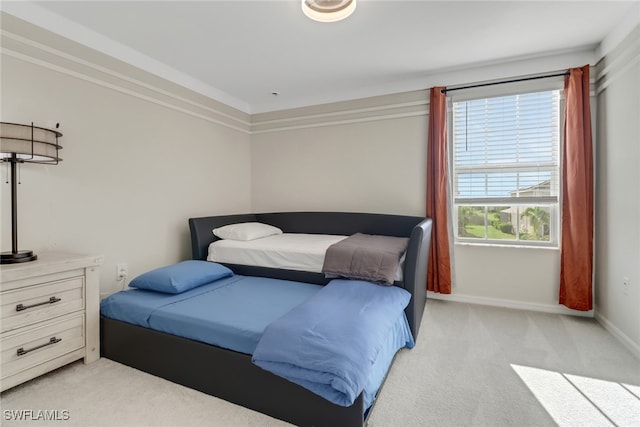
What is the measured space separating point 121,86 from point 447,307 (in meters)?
3.60

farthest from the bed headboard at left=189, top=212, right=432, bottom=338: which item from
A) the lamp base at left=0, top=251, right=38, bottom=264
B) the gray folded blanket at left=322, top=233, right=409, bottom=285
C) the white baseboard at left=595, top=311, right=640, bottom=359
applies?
the white baseboard at left=595, top=311, right=640, bottom=359

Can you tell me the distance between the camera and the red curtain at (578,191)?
Result: 2.48m

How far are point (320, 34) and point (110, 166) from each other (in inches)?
79.3

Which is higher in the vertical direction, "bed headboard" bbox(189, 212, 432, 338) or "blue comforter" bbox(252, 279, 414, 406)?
"bed headboard" bbox(189, 212, 432, 338)

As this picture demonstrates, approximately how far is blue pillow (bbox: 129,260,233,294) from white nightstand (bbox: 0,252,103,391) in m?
0.30

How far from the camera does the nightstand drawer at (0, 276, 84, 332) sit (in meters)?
1.51

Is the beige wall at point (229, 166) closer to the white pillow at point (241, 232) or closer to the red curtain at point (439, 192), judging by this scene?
the red curtain at point (439, 192)

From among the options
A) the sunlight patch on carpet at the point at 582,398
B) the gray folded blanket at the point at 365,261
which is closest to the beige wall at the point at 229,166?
the sunlight patch on carpet at the point at 582,398

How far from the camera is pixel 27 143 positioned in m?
1.66

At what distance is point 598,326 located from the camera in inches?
95.0

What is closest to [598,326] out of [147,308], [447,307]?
[447,307]

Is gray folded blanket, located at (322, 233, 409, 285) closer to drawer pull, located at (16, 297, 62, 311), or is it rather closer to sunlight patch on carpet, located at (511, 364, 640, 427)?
sunlight patch on carpet, located at (511, 364, 640, 427)

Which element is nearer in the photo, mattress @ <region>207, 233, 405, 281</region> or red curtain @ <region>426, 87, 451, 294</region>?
mattress @ <region>207, 233, 405, 281</region>

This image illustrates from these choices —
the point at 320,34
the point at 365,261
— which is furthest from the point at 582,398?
the point at 320,34
